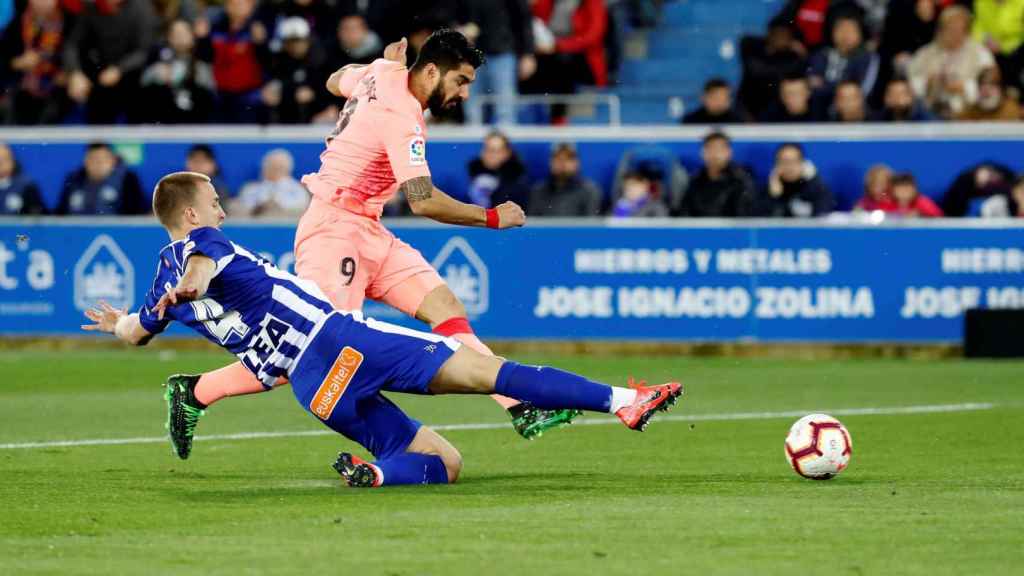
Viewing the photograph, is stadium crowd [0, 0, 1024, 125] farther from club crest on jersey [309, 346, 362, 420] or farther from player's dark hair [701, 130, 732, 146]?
club crest on jersey [309, 346, 362, 420]

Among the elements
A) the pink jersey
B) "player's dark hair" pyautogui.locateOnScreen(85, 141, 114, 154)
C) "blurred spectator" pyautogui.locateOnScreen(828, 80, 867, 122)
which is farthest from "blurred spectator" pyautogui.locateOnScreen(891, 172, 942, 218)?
the pink jersey

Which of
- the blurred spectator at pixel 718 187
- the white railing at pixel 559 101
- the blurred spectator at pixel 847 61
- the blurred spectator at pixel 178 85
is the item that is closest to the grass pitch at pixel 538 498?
the blurred spectator at pixel 718 187

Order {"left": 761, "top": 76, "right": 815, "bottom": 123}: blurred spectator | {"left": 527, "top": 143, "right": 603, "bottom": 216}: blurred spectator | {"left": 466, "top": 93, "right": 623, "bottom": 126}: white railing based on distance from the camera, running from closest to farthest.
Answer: {"left": 527, "top": 143, "right": 603, "bottom": 216}: blurred spectator
{"left": 761, "top": 76, "right": 815, "bottom": 123}: blurred spectator
{"left": 466, "top": 93, "right": 623, "bottom": 126}: white railing

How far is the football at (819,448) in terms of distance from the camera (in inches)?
361

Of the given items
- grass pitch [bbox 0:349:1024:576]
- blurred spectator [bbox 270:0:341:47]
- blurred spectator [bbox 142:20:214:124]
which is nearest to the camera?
grass pitch [bbox 0:349:1024:576]

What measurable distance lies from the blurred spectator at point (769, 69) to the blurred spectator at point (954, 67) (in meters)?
1.26

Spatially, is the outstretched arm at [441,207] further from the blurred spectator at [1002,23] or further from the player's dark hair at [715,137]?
the blurred spectator at [1002,23]

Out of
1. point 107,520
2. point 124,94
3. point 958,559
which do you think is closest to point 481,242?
point 124,94

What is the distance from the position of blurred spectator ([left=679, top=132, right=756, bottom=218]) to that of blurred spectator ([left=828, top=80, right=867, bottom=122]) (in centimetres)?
132

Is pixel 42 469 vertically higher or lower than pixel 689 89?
lower

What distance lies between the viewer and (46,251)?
18.8 m

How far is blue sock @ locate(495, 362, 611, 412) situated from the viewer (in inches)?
347

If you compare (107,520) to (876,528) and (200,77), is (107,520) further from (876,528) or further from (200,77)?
(200,77)

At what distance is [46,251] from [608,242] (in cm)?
528
